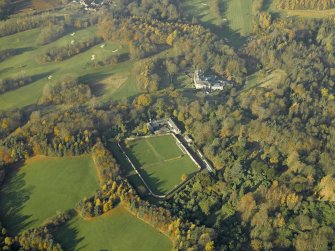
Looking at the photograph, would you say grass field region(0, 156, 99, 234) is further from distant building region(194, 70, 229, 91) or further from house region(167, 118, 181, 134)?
distant building region(194, 70, 229, 91)

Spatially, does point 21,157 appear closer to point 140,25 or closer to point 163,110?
point 163,110

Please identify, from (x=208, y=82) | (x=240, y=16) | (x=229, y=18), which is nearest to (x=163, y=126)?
(x=208, y=82)

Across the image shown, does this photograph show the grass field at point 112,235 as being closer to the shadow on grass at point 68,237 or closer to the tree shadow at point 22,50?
the shadow on grass at point 68,237

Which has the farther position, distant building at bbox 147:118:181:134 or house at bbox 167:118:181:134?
house at bbox 167:118:181:134

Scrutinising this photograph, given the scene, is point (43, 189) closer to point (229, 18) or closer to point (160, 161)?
point (160, 161)

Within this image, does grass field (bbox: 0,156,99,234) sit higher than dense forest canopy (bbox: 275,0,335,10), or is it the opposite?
dense forest canopy (bbox: 275,0,335,10)

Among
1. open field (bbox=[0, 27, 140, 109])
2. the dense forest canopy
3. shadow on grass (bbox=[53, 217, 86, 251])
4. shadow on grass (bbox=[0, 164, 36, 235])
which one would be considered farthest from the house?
the dense forest canopy

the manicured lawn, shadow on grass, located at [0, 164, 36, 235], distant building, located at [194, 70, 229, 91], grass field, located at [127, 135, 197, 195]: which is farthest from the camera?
the manicured lawn
